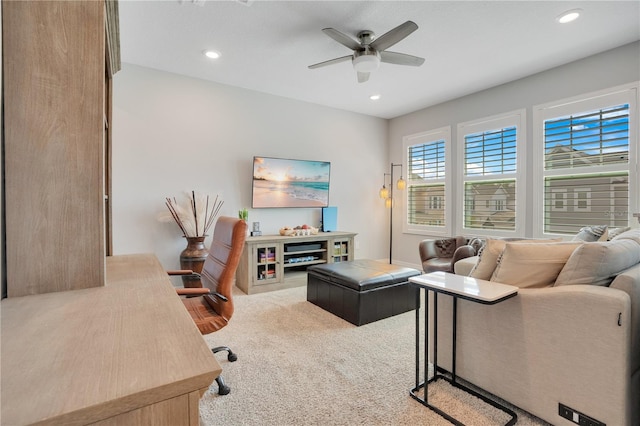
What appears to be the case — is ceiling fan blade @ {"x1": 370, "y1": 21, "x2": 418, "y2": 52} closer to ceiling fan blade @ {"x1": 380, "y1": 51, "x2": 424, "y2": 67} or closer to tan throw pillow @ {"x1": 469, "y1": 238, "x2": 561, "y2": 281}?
ceiling fan blade @ {"x1": 380, "y1": 51, "x2": 424, "y2": 67}

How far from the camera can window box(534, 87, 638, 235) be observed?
3178 mm

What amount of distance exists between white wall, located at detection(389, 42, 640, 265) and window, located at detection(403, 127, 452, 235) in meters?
0.14

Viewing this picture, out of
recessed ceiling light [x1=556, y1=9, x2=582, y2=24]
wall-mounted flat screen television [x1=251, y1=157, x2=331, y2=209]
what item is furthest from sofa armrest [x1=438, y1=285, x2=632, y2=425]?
wall-mounted flat screen television [x1=251, y1=157, x2=331, y2=209]

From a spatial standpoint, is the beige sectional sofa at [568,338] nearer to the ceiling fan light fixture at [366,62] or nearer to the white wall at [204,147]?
the ceiling fan light fixture at [366,62]

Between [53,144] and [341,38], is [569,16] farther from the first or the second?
[53,144]

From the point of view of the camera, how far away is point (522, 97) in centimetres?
395

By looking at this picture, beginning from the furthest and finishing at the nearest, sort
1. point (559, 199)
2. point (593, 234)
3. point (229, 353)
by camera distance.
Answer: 1. point (559, 199)
2. point (593, 234)
3. point (229, 353)

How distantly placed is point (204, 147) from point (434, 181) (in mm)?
3623

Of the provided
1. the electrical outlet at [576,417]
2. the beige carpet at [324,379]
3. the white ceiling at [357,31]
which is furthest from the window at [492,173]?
the electrical outlet at [576,417]

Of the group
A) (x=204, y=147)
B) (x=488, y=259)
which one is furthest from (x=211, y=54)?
(x=488, y=259)

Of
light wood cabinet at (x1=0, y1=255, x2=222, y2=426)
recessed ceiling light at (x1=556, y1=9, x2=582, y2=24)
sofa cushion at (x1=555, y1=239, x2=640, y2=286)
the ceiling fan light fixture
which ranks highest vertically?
recessed ceiling light at (x1=556, y1=9, x2=582, y2=24)

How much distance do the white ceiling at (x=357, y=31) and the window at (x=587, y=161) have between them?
592mm

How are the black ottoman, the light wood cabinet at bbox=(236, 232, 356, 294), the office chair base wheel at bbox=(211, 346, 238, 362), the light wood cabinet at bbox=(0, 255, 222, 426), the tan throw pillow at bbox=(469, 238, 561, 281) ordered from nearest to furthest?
the light wood cabinet at bbox=(0, 255, 222, 426), the tan throw pillow at bbox=(469, 238, 561, 281), the office chair base wheel at bbox=(211, 346, 238, 362), the black ottoman, the light wood cabinet at bbox=(236, 232, 356, 294)

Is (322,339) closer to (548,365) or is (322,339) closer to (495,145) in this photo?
(548,365)
